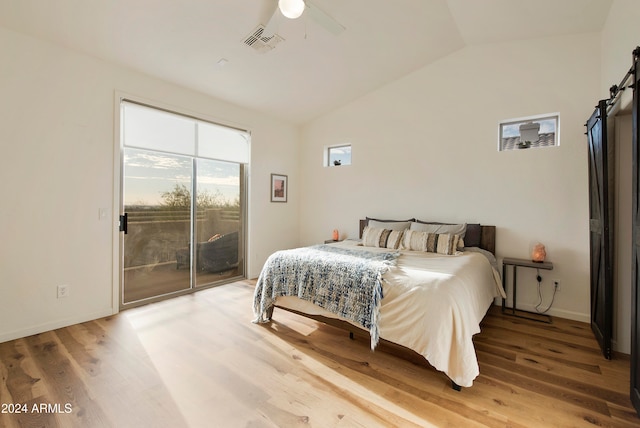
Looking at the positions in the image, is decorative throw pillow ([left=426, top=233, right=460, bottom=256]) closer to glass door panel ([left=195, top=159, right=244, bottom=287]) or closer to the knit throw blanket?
the knit throw blanket

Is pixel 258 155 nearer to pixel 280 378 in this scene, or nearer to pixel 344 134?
pixel 344 134

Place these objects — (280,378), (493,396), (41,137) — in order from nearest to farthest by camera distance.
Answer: (493,396) → (280,378) → (41,137)

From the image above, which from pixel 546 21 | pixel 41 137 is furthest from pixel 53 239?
pixel 546 21

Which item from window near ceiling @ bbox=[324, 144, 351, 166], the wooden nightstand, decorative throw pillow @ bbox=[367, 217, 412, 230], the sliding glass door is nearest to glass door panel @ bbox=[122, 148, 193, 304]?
the sliding glass door

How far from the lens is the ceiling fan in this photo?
206 centimetres

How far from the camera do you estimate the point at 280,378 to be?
199 cm

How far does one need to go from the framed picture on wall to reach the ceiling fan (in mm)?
2483

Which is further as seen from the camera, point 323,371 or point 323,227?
point 323,227

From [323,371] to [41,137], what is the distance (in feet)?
11.1

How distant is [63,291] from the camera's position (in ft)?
9.21

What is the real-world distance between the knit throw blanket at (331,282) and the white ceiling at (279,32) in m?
2.39

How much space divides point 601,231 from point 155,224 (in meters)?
4.72

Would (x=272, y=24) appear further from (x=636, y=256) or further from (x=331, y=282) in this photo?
(x=636, y=256)

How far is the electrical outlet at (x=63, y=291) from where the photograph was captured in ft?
9.14
